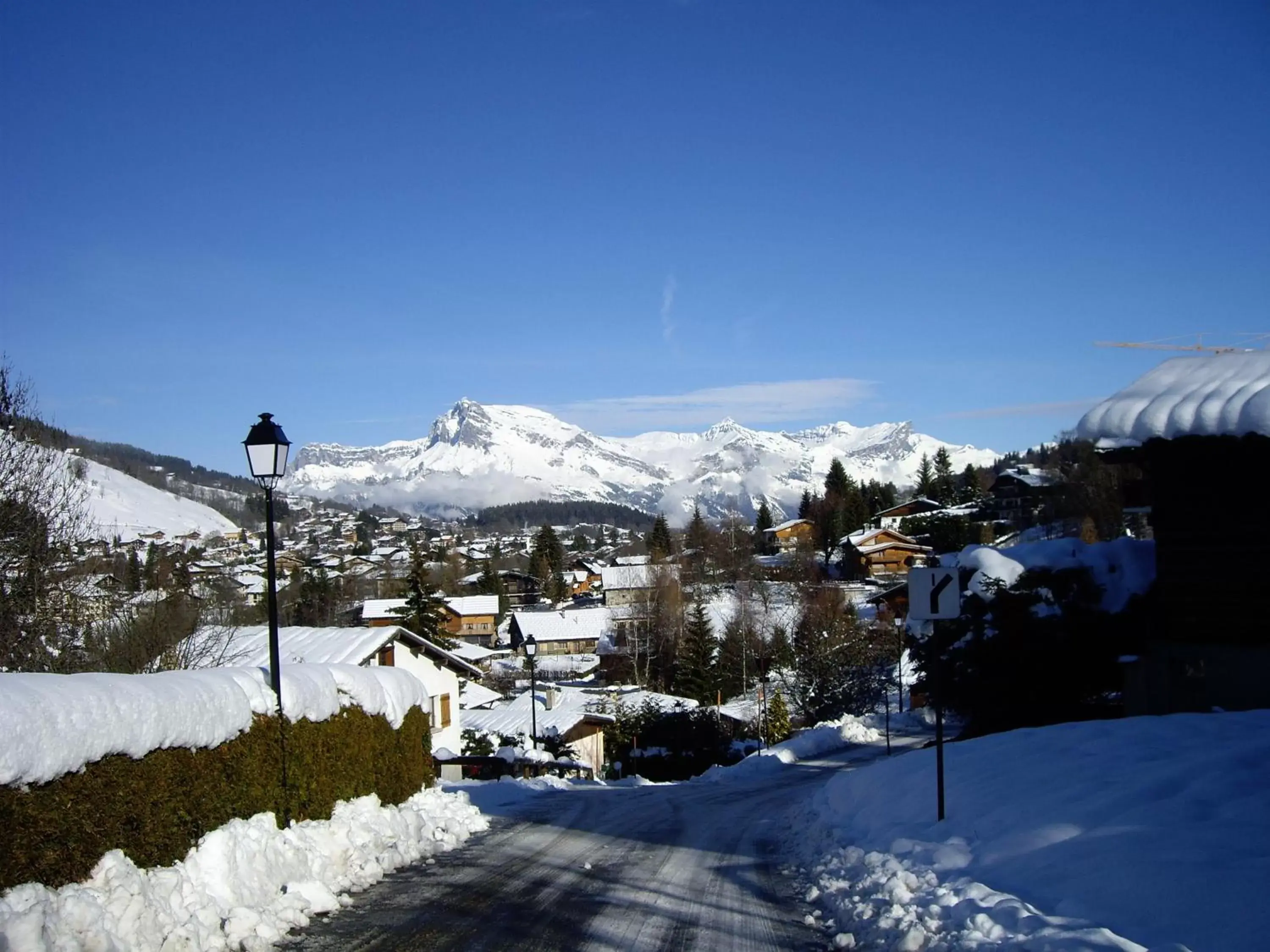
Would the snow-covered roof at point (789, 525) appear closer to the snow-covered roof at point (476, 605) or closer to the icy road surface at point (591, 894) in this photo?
the snow-covered roof at point (476, 605)

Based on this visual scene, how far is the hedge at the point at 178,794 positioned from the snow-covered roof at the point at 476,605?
319 feet

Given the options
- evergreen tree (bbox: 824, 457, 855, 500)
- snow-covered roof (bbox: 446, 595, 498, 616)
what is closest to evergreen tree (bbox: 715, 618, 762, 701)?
snow-covered roof (bbox: 446, 595, 498, 616)

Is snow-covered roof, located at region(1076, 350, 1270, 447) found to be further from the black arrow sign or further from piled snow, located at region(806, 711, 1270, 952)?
the black arrow sign

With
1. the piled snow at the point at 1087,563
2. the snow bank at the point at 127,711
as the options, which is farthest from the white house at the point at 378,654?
the snow bank at the point at 127,711

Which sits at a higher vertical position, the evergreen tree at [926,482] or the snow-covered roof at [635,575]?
the evergreen tree at [926,482]

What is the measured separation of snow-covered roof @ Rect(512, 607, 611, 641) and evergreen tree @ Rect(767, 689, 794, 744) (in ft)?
137

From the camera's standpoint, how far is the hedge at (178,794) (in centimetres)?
605

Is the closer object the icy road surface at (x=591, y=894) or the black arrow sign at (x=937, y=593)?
the icy road surface at (x=591, y=894)

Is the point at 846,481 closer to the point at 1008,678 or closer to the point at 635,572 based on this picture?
the point at 635,572

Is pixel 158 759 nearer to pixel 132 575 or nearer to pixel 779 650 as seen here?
pixel 132 575

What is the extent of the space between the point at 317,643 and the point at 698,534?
101m

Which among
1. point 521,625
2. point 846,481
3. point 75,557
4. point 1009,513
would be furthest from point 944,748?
point 846,481

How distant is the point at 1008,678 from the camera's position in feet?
69.4

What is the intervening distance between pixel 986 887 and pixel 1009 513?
73.2 m
